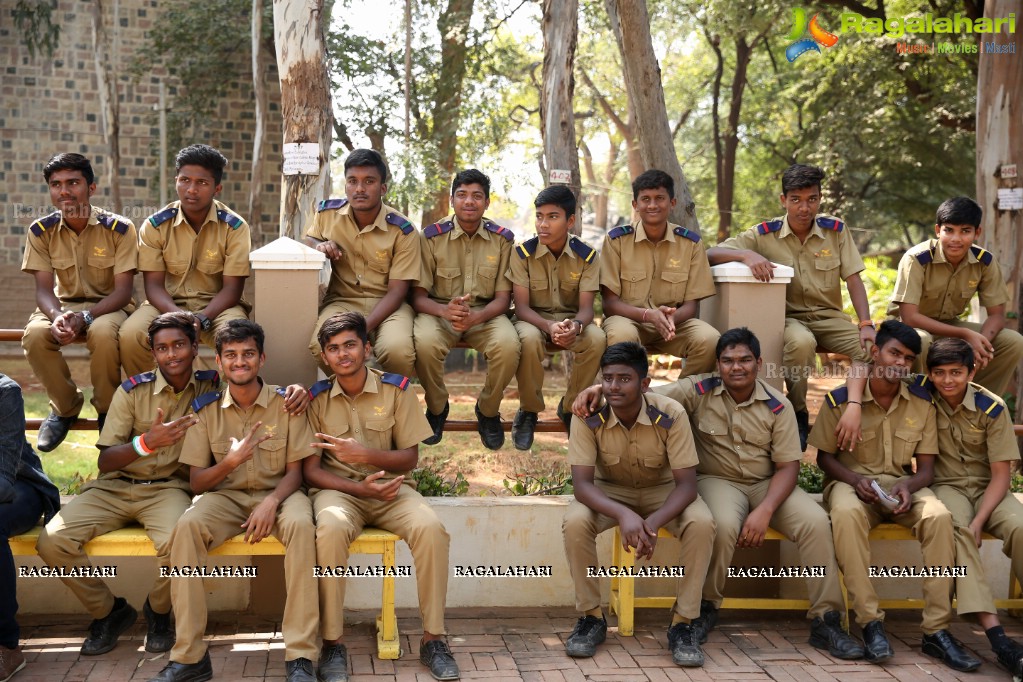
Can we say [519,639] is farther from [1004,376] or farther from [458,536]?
[1004,376]

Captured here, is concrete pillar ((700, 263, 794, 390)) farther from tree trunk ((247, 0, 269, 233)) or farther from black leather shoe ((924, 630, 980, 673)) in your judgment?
tree trunk ((247, 0, 269, 233))

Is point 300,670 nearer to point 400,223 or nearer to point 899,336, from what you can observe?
point 400,223

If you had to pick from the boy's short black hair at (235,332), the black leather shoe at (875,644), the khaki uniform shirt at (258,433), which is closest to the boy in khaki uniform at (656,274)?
the black leather shoe at (875,644)

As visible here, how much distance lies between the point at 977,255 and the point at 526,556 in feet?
10.2

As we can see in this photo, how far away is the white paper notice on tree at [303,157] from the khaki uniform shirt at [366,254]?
0.93 m

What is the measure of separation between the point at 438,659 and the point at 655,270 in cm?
249

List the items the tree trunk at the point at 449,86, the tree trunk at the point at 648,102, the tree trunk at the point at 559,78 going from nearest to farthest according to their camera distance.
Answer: the tree trunk at the point at 648,102 → the tree trunk at the point at 559,78 → the tree trunk at the point at 449,86

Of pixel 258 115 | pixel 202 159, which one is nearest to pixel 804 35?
pixel 258 115

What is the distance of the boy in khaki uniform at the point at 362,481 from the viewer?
389 cm

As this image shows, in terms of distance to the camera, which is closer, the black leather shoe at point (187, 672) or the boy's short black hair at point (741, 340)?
the black leather shoe at point (187, 672)

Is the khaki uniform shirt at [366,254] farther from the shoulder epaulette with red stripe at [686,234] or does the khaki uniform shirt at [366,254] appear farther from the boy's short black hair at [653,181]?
the shoulder epaulette with red stripe at [686,234]

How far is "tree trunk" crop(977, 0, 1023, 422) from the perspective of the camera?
23.8 feet

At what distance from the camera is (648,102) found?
8156mm

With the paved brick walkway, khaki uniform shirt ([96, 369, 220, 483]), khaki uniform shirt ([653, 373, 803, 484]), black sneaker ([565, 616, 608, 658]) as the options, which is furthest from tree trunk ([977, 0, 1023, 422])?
khaki uniform shirt ([96, 369, 220, 483])
